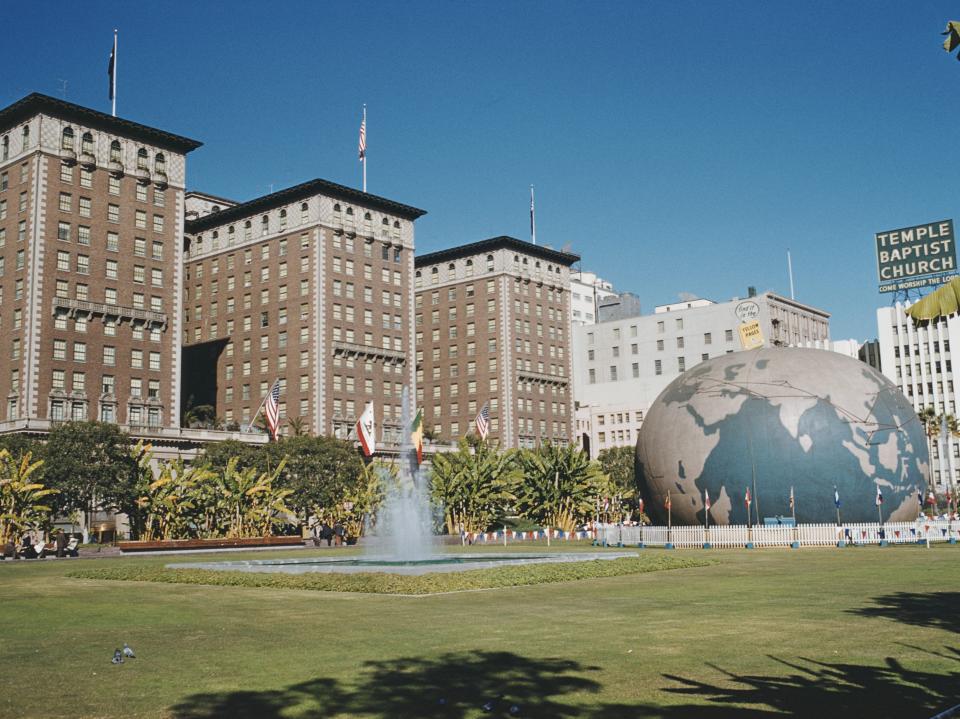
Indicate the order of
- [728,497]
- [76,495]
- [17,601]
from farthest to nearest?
[76,495], [728,497], [17,601]

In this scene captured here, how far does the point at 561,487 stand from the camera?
2717 inches

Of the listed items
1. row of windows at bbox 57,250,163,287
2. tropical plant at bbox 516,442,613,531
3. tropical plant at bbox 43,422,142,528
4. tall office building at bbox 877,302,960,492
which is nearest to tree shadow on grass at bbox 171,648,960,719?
tropical plant at bbox 43,422,142,528

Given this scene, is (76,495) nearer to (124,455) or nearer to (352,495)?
(124,455)

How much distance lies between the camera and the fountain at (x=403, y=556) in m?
29.9

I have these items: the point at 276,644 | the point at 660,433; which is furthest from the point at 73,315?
the point at 276,644

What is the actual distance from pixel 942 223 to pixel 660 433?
92288 millimetres

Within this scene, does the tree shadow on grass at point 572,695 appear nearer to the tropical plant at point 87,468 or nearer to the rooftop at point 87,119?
the tropical plant at point 87,468

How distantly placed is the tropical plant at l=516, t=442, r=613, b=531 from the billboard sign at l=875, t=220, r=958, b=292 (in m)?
71.7

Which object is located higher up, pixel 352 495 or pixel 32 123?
pixel 32 123

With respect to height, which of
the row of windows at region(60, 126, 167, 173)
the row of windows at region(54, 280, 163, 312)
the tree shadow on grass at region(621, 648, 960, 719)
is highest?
the row of windows at region(60, 126, 167, 173)

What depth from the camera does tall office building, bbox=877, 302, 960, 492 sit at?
140m

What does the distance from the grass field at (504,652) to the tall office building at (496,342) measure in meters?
106

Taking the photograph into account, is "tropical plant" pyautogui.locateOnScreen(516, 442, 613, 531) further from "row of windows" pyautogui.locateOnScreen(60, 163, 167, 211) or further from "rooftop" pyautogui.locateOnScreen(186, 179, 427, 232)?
"rooftop" pyautogui.locateOnScreen(186, 179, 427, 232)

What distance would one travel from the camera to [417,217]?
121 metres
